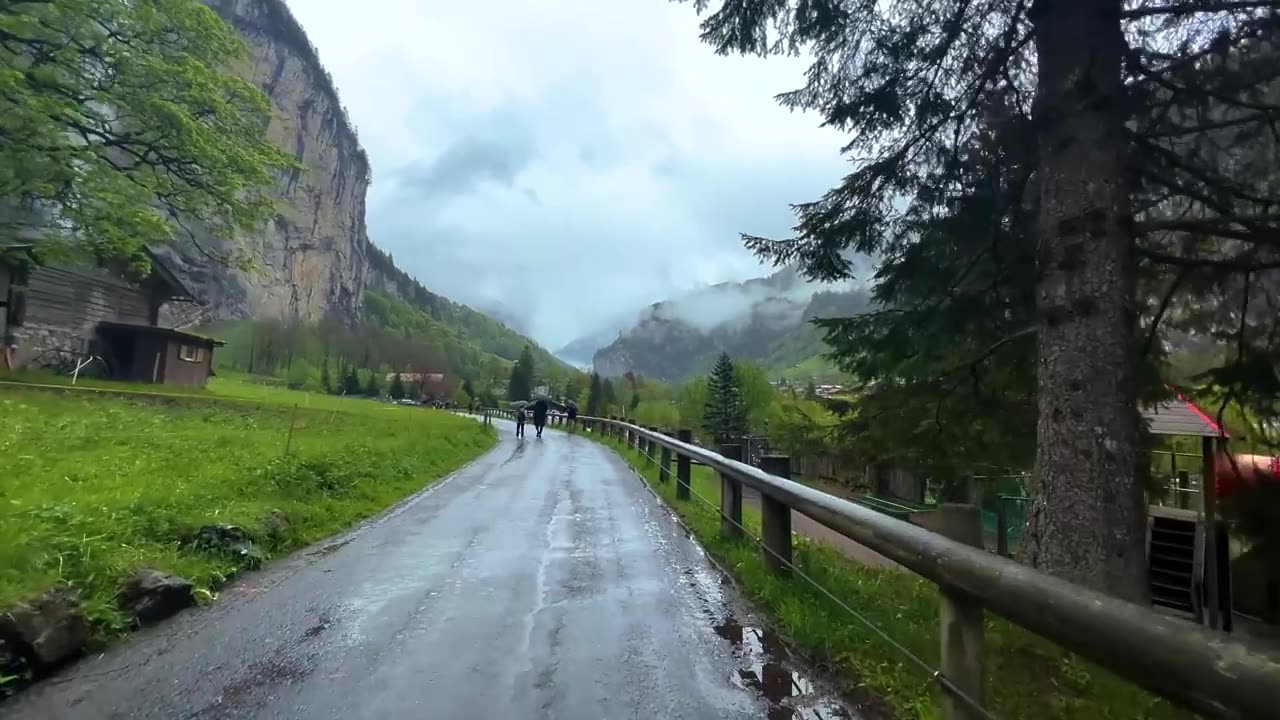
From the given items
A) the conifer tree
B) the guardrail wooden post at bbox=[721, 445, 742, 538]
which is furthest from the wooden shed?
the conifer tree

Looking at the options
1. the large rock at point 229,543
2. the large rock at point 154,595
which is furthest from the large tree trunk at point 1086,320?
the large rock at point 229,543

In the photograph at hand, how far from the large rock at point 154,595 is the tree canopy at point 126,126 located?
1267cm

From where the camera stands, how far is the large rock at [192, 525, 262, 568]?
6.11 m

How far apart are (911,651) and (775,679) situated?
74cm

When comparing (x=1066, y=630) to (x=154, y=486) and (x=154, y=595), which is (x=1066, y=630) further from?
(x=154, y=486)

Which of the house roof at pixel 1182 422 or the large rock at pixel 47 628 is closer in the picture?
the large rock at pixel 47 628

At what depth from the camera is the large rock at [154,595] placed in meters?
4.62

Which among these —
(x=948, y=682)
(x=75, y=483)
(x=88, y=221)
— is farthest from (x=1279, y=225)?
(x=88, y=221)

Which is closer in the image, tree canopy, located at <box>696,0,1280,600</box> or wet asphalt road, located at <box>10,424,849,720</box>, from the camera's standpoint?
wet asphalt road, located at <box>10,424,849,720</box>

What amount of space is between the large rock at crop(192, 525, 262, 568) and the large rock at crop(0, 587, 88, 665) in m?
1.94

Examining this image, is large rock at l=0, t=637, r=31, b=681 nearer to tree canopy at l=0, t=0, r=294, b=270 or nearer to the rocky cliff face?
tree canopy at l=0, t=0, r=294, b=270

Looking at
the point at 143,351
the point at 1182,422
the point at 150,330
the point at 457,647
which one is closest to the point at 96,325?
the point at 150,330

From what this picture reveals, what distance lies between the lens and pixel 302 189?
14775 cm

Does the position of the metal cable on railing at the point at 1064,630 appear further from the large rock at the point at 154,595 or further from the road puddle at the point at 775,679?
the large rock at the point at 154,595
